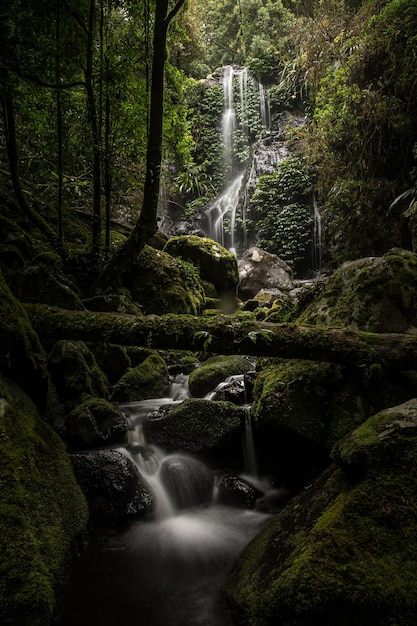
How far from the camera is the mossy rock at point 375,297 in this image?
13.6 ft

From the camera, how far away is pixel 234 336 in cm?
370

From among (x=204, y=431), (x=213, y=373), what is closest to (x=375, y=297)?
(x=204, y=431)

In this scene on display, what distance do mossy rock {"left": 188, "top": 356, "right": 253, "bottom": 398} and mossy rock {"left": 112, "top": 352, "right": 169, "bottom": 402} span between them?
0.52 metres

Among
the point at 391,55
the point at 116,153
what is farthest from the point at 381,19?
the point at 116,153

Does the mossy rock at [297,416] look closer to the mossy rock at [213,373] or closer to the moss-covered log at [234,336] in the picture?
the moss-covered log at [234,336]

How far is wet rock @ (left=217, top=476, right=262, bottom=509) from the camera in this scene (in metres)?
3.75

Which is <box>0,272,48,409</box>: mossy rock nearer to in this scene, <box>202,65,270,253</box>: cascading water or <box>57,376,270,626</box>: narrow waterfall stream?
<box>57,376,270,626</box>: narrow waterfall stream

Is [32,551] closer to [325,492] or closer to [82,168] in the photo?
[325,492]

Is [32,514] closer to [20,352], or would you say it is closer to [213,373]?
[20,352]

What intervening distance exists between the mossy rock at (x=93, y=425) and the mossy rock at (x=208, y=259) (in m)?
7.51

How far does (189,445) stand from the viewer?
169 inches

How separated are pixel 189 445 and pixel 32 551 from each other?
2.46 metres

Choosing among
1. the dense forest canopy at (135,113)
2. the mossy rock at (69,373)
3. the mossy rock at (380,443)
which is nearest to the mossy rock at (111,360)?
the mossy rock at (69,373)

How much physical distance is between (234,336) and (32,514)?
223 centimetres
